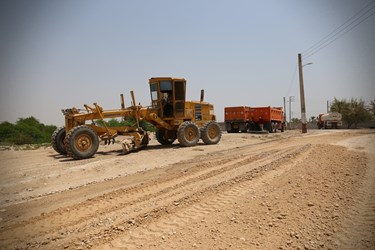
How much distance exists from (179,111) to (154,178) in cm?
733

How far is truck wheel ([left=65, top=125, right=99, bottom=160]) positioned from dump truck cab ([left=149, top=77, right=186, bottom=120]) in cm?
388

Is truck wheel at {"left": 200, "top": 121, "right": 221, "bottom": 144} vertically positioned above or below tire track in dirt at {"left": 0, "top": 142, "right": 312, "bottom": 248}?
above

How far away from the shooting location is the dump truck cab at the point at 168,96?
1343 centimetres

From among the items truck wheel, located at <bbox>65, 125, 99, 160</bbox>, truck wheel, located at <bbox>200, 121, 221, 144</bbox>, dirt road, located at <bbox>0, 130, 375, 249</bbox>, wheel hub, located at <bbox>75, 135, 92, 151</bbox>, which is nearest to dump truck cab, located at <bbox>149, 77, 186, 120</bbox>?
truck wheel, located at <bbox>200, 121, 221, 144</bbox>

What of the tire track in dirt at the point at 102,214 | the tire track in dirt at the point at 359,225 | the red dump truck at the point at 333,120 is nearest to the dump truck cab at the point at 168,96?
the tire track in dirt at the point at 102,214

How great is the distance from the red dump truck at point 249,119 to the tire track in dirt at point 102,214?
19710mm

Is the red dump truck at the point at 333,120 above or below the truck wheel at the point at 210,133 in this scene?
above

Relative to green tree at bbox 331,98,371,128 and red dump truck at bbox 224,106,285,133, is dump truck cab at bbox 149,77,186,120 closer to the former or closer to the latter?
red dump truck at bbox 224,106,285,133

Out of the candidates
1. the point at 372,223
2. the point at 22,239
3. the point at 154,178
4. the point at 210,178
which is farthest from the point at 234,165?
the point at 22,239

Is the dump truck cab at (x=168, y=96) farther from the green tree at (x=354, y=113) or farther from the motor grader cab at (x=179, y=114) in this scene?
the green tree at (x=354, y=113)

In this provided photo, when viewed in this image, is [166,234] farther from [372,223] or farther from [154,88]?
[154,88]

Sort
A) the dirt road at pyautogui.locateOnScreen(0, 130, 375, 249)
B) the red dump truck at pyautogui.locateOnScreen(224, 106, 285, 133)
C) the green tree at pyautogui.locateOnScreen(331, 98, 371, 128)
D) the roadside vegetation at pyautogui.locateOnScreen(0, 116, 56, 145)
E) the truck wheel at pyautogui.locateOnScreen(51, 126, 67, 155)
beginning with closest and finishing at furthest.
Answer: the dirt road at pyautogui.locateOnScreen(0, 130, 375, 249), the truck wheel at pyautogui.locateOnScreen(51, 126, 67, 155), the red dump truck at pyautogui.locateOnScreen(224, 106, 285, 133), the roadside vegetation at pyautogui.locateOnScreen(0, 116, 56, 145), the green tree at pyautogui.locateOnScreen(331, 98, 371, 128)

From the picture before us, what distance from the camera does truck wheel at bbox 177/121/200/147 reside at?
13.3 metres

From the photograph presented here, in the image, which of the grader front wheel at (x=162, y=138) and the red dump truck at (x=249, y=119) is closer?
the grader front wheel at (x=162, y=138)
